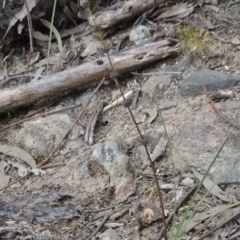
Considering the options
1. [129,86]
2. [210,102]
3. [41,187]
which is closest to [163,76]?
[129,86]

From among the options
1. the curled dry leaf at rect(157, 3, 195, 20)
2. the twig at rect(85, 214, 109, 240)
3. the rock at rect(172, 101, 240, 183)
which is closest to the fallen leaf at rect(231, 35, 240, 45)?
the curled dry leaf at rect(157, 3, 195, 20)

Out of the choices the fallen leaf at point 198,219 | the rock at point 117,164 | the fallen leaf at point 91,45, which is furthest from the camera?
the fallen leaf at point 91,45

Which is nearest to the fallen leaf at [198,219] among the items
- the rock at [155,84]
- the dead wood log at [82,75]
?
the rock at [155,84]

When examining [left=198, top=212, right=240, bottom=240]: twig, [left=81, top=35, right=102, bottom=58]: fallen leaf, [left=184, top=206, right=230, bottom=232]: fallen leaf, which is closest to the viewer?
[left=198, top=212, right=240, bottom=240]: twig

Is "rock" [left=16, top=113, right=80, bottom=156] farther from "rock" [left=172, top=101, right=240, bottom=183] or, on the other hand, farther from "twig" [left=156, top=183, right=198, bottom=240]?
"twig" [left=156, top=183, right=198, bottom=240]

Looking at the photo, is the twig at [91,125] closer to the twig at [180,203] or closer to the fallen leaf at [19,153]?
the fallen leaf at [19,153]

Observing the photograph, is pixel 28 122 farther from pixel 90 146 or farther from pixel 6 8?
pixel 6 8

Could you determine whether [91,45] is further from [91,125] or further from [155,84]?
[91,125]
